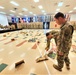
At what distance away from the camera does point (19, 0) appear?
25.5 ft

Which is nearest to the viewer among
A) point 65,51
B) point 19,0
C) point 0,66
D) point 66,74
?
point 65,51

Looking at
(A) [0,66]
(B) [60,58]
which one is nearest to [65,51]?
(B) [60,58]

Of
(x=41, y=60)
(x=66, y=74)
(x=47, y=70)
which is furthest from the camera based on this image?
(x=41, y=60)

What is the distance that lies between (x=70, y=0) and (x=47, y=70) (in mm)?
8144

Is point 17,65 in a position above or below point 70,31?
below

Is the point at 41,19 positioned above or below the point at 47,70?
above

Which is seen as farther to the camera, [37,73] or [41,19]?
[41,19]

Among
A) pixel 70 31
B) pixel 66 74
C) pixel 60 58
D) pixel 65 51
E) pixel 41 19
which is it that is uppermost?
pixel 41 19

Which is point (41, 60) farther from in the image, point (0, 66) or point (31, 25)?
point (31, 25)

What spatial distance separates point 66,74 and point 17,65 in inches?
43.2

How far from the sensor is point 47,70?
5.44 feet

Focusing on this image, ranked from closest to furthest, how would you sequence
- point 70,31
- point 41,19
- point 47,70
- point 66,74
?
point 70,31
point 66,74
point 47,70
point 41,19

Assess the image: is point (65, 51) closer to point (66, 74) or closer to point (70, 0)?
point (66, 74)

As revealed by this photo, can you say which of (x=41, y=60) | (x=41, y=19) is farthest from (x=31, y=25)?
(x=41, y=60)
